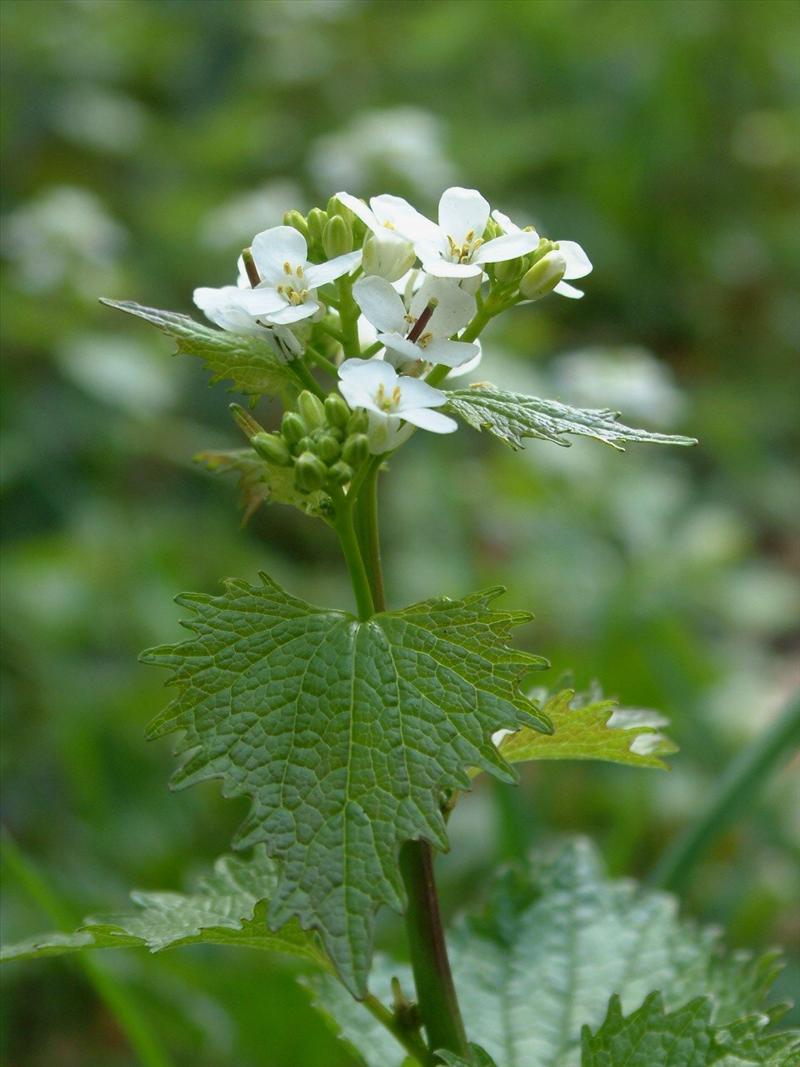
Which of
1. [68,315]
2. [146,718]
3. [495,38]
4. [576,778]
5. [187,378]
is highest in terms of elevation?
[495,38]

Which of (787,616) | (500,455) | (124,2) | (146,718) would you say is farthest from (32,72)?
(787,616)

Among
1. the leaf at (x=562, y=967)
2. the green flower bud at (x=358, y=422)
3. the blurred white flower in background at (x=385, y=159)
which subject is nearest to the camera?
the green flower bud at (x=358, y=422)

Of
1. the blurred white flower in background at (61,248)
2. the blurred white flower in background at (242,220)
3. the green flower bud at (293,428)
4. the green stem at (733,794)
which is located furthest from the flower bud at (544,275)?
the blurred white flower in background at (61,248)

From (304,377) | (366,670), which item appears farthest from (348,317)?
(366,670)

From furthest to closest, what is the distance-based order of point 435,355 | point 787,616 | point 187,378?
point 187,378
point 787,616
point 435,355

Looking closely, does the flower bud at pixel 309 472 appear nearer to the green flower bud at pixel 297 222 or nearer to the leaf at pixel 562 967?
the green flower bud at pixel 297 222

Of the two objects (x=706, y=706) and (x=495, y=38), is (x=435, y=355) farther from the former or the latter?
(x=495, y=38)

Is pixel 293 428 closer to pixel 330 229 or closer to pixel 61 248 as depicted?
pixel 330 229
